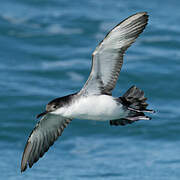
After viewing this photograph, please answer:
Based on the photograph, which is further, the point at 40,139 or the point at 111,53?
the point at 40,139

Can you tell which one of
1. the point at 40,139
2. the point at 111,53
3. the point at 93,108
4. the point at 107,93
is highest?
the point at 111,53

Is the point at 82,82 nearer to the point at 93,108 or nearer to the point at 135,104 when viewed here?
the point at 135,104

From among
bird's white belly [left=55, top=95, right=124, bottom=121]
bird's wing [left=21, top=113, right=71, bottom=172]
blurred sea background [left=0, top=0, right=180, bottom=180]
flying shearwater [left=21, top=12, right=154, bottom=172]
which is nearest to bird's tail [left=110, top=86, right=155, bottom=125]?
flying shearwater [left=21, top=12, right=154, bottom=172]

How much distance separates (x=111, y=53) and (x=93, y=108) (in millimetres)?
720

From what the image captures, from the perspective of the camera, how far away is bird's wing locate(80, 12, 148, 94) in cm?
707

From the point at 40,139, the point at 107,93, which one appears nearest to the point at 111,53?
the point at 107,93

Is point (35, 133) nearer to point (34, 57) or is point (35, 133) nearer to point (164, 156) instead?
point (164, 156)

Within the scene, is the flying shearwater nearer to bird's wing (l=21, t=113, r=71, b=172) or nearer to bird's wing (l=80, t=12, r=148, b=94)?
bird's wing (l=80, t=12, r=148, b=94)

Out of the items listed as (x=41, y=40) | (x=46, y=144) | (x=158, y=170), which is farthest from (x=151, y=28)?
→ (x=46, y=144)

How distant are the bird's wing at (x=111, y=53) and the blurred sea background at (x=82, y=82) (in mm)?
2841

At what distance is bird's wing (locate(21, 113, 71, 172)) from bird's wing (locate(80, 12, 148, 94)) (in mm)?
1052

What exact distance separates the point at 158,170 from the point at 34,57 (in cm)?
550

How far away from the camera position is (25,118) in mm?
11844

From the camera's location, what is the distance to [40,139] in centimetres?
827
